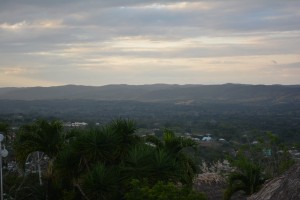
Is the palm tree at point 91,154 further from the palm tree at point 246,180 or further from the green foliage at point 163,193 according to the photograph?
the palm tree at point 246,180

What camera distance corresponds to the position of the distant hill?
336ft

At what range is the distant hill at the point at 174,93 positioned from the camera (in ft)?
336

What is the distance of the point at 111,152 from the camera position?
10484 millimetres

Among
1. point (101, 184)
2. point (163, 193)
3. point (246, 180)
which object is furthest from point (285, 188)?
point (246, 180)

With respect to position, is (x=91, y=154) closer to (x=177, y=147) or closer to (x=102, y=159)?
(x=102, y=159)

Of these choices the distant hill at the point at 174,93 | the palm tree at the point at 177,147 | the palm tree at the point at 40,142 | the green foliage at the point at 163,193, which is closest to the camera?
the green foliage at the point at 163,193

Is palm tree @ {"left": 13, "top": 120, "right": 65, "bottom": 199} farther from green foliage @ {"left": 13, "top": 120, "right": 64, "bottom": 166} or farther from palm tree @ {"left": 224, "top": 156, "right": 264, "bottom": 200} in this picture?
palm tree @ {"left": 224, "top": 156, "right": 264, "bottom": 200}

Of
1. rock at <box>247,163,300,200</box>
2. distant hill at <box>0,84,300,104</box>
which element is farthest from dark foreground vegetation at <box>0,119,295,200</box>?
distant hill at <box>0,84,300,104</box>

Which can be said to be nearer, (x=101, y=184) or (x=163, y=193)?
(x=163, y=193)

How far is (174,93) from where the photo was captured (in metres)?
121

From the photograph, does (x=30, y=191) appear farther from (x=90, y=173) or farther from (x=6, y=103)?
(x=6, y=103)

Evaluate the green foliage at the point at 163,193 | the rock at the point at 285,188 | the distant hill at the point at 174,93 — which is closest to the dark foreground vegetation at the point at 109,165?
the green foliage at the point at 163,193

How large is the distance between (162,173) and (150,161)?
1.08 feet

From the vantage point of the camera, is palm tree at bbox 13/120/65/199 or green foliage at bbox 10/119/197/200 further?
palm tree at bbox 13/120/65/199
